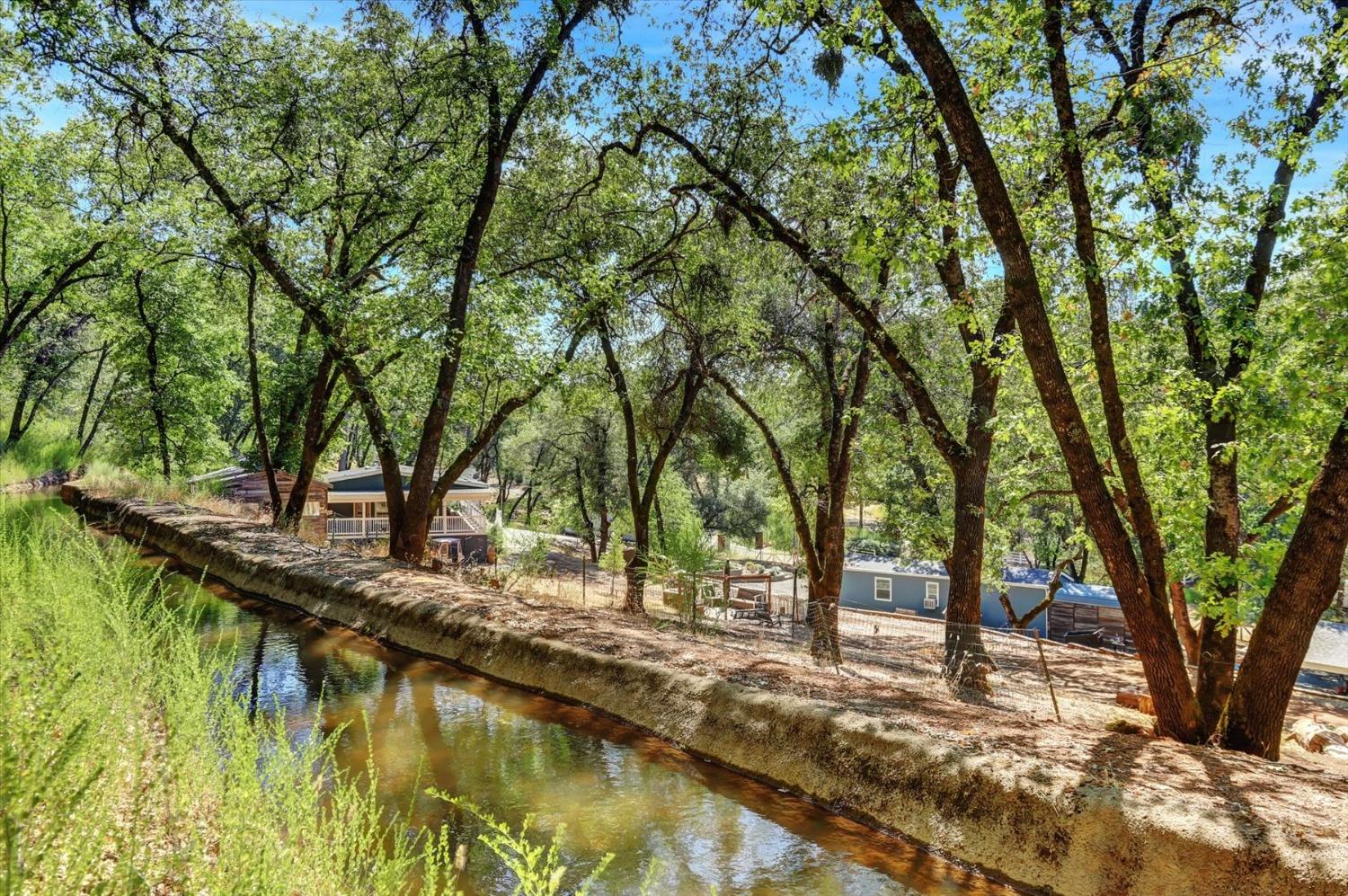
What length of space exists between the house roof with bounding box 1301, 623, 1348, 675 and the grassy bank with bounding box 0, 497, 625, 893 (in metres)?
22.6

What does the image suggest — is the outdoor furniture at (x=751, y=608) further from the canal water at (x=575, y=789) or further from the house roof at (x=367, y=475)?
the canal water at (x=575, y=789)

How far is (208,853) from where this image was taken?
10.7 feet

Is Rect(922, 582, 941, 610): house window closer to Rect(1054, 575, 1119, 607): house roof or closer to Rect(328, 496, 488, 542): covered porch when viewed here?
Rect(1054, 575, 1119, 607): house roof

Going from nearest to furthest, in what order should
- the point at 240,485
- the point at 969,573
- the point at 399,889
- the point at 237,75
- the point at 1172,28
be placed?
the point at 399,889 → the point at 1172,28 → the point at 969,573 → the point at 237,75 → the point at 240,485

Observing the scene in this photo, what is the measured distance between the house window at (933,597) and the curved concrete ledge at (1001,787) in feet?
88.8

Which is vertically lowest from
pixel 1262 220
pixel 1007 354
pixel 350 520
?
pixel 350 520

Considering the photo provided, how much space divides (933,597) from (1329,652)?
1365cm

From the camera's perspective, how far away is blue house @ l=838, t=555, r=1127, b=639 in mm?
26969

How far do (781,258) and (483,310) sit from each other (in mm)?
5434

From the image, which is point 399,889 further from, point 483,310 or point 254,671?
point 483,310

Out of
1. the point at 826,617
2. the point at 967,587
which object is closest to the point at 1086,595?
the point at 826,617

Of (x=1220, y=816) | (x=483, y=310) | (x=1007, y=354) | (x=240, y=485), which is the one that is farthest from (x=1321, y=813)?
(x=240, y=485)

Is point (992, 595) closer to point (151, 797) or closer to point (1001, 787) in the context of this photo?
point (1001, 787)

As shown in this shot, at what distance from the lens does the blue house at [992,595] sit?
88.5 feet
